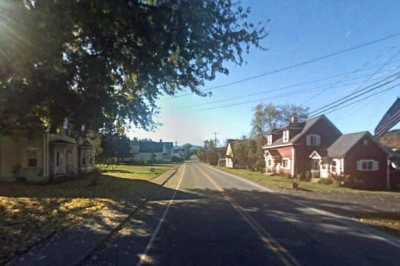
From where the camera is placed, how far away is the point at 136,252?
917cm

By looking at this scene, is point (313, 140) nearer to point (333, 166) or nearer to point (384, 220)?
point (333, 166)

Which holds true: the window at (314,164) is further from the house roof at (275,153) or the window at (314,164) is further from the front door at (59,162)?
the front door at (59,162)

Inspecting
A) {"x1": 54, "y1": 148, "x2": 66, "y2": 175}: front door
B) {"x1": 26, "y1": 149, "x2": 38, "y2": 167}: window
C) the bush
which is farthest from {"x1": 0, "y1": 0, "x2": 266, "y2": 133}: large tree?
the bush

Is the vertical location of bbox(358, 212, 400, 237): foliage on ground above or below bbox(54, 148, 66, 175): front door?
below

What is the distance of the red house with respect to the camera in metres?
41.7

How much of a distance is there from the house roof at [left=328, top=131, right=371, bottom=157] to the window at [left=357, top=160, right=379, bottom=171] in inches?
68.7

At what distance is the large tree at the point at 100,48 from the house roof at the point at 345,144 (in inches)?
1108

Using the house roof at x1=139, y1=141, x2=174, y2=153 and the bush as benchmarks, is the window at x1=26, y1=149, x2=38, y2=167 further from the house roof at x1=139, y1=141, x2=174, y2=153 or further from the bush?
the house roof at x1=139, y1=141, x2=174, y2=153

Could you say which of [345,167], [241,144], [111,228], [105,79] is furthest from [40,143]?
[241,144]

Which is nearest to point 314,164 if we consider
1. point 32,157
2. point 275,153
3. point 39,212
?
point 275,153

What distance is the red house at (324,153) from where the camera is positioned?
137 ft

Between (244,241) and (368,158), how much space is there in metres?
35.0

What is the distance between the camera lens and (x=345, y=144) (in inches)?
1751

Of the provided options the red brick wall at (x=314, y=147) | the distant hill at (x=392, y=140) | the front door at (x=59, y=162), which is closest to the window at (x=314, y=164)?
the red brick wall at (x=314, y=147)
